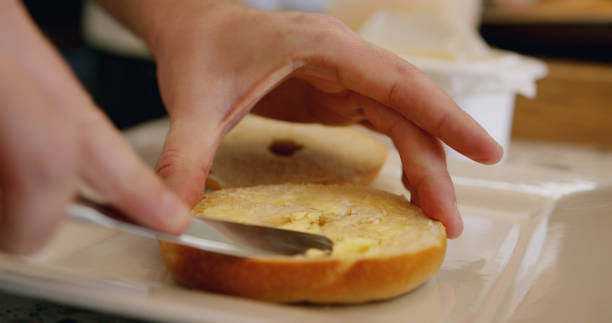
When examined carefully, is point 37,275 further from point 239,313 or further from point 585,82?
point 585,82

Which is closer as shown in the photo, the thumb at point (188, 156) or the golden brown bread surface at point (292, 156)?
the thumb at point (188, 156)

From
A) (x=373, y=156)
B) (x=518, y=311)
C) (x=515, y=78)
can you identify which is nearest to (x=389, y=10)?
(x=515, y=78)

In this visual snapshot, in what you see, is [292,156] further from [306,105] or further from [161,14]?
[161,14]

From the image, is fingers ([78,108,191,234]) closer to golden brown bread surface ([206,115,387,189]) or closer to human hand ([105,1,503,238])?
human hand ([105,1,503,238])

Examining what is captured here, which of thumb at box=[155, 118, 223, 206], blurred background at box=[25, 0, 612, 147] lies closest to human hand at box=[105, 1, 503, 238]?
thumb at box=[155, 118, 223, 206]

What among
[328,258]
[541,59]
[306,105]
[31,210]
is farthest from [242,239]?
[541,59]

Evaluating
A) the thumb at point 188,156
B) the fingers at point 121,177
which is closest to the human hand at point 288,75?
the thumb at point 188,156

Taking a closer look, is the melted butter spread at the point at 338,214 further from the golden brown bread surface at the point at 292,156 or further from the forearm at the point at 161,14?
the forearm at the point at 161,14
